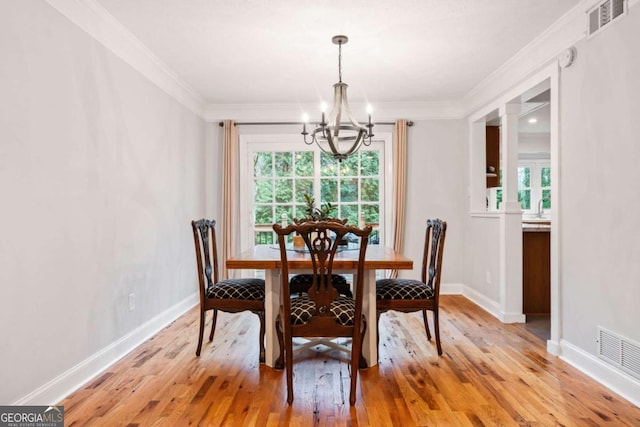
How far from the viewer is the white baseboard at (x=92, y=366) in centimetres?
229

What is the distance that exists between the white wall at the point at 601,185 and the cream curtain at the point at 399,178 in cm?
230

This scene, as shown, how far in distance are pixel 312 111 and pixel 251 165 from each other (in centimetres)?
105

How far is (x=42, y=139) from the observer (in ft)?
7.61

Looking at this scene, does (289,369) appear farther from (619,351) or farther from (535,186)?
(535,186)

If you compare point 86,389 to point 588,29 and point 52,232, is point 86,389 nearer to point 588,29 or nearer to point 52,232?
point 52,232

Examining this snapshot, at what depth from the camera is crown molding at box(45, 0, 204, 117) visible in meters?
2.65

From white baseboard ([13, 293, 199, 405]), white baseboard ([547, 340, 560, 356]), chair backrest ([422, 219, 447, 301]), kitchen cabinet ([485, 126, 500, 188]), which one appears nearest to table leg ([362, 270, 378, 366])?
chair backrest ([422, 219, 447, 301])

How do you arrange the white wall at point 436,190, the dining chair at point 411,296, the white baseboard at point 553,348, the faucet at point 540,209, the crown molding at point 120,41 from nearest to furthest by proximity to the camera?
the crown molding at point 120,41
the dining chair at point 411,296
the white baseboard at point 553,348
the white wall at point 436,190
the faucet at point 540,209

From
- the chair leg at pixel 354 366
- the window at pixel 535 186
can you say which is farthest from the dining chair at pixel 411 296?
the window at pixel 535 186

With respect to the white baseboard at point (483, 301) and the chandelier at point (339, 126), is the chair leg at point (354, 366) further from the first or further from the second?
the white baseboard at point (483, 301)

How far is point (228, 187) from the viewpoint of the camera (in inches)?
211

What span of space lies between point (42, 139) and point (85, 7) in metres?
1.00

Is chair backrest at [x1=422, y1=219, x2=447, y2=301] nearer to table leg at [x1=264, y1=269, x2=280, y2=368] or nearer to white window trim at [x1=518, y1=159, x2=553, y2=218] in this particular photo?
table leg at [x1=264, y1=269, x2=280, y2=368]

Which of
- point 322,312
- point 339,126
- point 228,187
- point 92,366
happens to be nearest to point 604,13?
point 339,126
